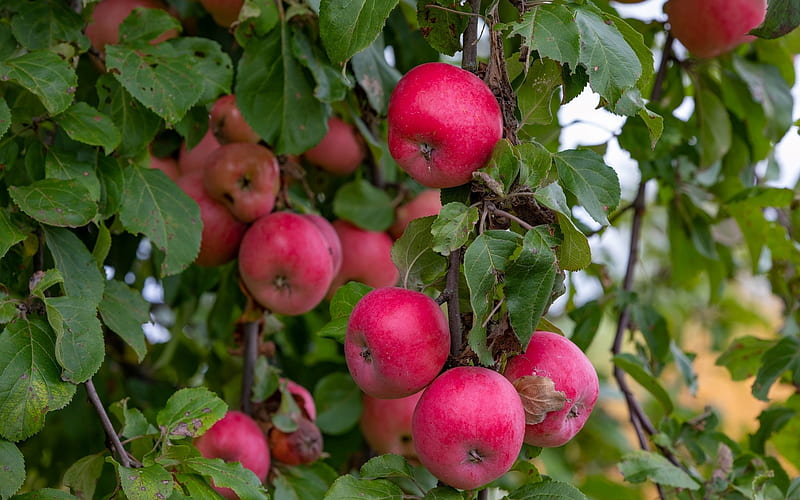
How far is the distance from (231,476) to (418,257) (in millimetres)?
331

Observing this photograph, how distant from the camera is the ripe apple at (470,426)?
0.78 meters

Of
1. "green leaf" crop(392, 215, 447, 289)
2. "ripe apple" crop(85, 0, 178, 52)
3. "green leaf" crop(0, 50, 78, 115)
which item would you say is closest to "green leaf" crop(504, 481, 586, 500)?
"green leaf" crop(392, 215, 447, 289)

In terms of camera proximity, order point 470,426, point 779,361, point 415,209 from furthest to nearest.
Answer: point 415,209, point 779,361, point 470,426

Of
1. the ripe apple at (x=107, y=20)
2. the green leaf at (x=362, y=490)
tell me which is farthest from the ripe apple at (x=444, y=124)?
the ripe apple at (x=107, y=20)

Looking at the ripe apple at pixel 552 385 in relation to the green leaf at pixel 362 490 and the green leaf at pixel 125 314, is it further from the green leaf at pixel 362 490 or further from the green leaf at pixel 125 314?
the green leaf at pixel 125 314

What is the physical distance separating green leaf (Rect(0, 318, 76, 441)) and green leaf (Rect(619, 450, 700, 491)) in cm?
77

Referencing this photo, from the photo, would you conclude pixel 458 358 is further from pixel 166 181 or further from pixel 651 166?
pixel 651 166

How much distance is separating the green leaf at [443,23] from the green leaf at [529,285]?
28 centimetres

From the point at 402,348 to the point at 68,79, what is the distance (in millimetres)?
540

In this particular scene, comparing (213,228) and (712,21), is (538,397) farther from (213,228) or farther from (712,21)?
(712,21)

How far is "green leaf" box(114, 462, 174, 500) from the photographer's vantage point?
0.84m

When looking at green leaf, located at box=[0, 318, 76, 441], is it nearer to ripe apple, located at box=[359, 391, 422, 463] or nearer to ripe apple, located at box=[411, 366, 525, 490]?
ripe apple, located at box=[411, 366, 525, 490]

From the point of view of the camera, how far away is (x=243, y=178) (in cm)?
132

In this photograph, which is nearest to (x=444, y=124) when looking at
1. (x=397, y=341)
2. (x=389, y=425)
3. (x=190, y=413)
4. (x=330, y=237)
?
(x=397, y=341)
